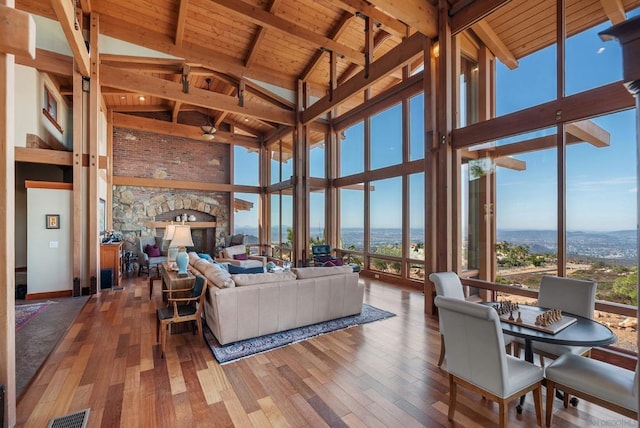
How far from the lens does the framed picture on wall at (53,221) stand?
522 cm

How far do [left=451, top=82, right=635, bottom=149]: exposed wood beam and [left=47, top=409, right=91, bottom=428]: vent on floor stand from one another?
16.7 ft

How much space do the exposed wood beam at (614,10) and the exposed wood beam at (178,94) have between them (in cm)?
635

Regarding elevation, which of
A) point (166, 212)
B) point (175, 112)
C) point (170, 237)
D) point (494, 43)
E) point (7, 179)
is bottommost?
point (170, 237)

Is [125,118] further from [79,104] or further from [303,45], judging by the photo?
[303,45]

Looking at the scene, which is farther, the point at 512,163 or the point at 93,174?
the point at 93,174

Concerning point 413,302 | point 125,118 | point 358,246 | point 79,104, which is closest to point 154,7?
point 79,104

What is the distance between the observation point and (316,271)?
13.3 feet

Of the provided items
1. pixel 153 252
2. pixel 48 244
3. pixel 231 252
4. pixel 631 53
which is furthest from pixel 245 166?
pixel 631 53

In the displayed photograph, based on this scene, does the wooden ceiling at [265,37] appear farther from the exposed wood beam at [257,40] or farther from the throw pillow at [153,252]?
the throw pillow at [153,252]

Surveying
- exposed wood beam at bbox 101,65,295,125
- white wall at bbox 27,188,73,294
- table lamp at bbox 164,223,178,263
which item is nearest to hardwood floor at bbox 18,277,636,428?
table lamp at bbox 164,223,178,263

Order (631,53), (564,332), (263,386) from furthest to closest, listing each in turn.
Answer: (263,386), (564,332), (631,53)

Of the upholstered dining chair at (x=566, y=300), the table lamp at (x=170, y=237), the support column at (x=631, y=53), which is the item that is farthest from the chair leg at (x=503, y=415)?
the table lamp at (x=170, y=237)

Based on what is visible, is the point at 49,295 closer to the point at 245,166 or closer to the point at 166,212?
the point at 166,212

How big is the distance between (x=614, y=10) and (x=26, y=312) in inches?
334
